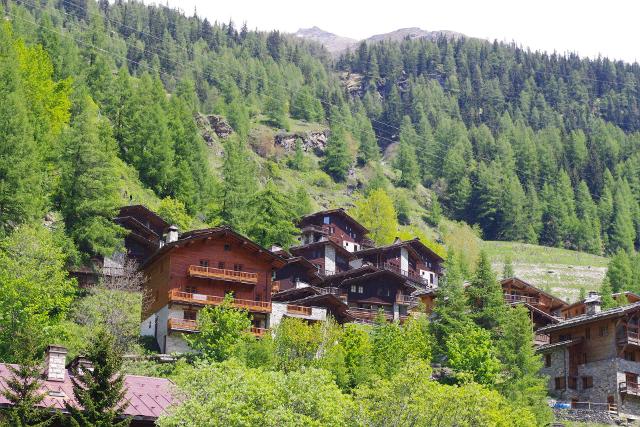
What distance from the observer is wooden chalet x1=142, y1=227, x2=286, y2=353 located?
76375 millimetres

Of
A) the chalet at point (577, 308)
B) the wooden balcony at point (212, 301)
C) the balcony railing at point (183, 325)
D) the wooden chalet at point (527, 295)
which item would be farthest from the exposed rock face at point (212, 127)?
the balcony railing at point (183, 325)

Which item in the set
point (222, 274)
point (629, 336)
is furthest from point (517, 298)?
point (222, 274)

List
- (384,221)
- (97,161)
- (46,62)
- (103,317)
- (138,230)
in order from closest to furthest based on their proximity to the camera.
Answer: (103,317), (97,161), (138,230), (46,62), (384,221)

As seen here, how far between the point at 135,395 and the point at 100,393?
6536mm

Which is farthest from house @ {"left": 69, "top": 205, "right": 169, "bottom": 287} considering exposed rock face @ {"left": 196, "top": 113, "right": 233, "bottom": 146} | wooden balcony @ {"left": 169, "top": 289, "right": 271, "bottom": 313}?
exposed rock face @ {"left": 196, "top": 113, "right": 233, "bottom": 146}

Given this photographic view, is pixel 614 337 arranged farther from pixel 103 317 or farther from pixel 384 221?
pixel 384 221

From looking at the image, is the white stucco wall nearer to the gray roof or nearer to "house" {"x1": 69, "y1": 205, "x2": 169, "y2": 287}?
"house" {"x1": 69, "y1": 205, "x2": 169, "y2": 287}

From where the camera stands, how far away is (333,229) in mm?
129250

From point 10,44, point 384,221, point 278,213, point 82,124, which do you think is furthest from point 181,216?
point 384,221

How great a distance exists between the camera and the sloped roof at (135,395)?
4319 cm

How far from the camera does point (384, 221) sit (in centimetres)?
15338

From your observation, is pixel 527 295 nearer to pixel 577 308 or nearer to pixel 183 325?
pixel 577 308

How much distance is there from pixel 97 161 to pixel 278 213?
25.2 metres

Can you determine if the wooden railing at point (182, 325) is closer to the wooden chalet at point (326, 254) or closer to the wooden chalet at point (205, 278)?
the wooden chalet at point (205, 278)
